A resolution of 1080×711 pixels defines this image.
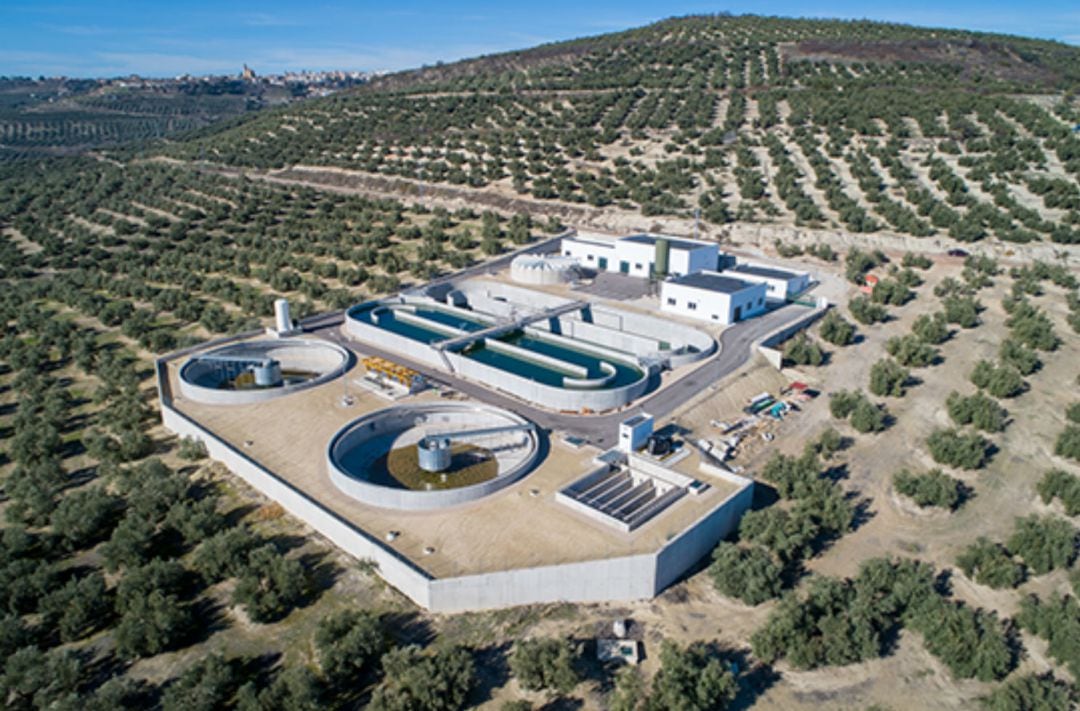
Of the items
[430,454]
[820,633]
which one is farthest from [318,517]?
[820,633]

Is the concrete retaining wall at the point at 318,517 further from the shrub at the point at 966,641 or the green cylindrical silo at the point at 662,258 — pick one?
the green cylindrical silo at the point at 662,258

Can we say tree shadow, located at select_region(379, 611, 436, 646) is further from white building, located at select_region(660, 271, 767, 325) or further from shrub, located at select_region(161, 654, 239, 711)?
white building, located at select_region(660, 271, 767, 325)

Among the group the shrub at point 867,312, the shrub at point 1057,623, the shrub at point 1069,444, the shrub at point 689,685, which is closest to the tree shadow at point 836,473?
the shrub at point 1057,623

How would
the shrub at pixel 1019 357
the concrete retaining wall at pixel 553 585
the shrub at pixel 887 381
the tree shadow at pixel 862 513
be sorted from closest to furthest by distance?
the concrete retaining wall at pixel 553 585, the tree shadow at pixel 862 513, the shrub at pixel 887 381, the shrub at pixel 1019 357

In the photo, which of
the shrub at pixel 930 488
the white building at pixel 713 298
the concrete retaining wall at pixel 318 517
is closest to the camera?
the concrete retaining wall at pixel 318 517

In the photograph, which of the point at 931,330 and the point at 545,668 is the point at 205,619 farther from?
the point at 931,330

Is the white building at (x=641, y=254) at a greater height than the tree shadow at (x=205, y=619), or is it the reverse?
the white building at (x=641, y=254)
